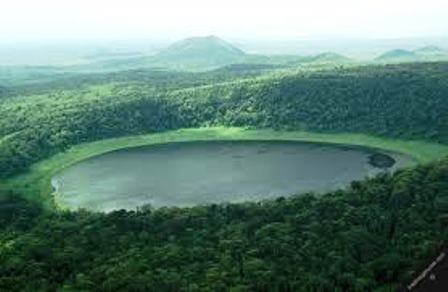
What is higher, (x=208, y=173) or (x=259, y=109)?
(x=208, y=173)

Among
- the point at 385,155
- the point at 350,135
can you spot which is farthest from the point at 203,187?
the point at 350,135

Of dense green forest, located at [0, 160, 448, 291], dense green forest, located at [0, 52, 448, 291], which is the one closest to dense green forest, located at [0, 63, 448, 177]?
dense green forest, located at [0, 52, 448, 291]

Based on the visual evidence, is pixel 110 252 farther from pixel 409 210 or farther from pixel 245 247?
pixel 409 210

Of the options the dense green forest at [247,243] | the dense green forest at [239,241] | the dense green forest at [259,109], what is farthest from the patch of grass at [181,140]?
the dense green forest at [247,243]

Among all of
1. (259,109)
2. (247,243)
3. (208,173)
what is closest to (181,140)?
(259,109)

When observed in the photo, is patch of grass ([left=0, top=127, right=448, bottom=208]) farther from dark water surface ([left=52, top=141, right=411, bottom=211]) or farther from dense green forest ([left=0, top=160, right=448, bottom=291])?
dense green forest ([left=0, top=160, right=448, bottom=291])

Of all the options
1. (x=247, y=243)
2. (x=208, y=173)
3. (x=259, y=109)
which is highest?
(x=247, y=243)

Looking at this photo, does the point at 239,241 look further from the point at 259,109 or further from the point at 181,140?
the point at 259,109

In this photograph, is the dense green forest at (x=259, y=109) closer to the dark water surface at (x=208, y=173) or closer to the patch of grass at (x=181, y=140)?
the patch of grass at (x=181, y=140)
